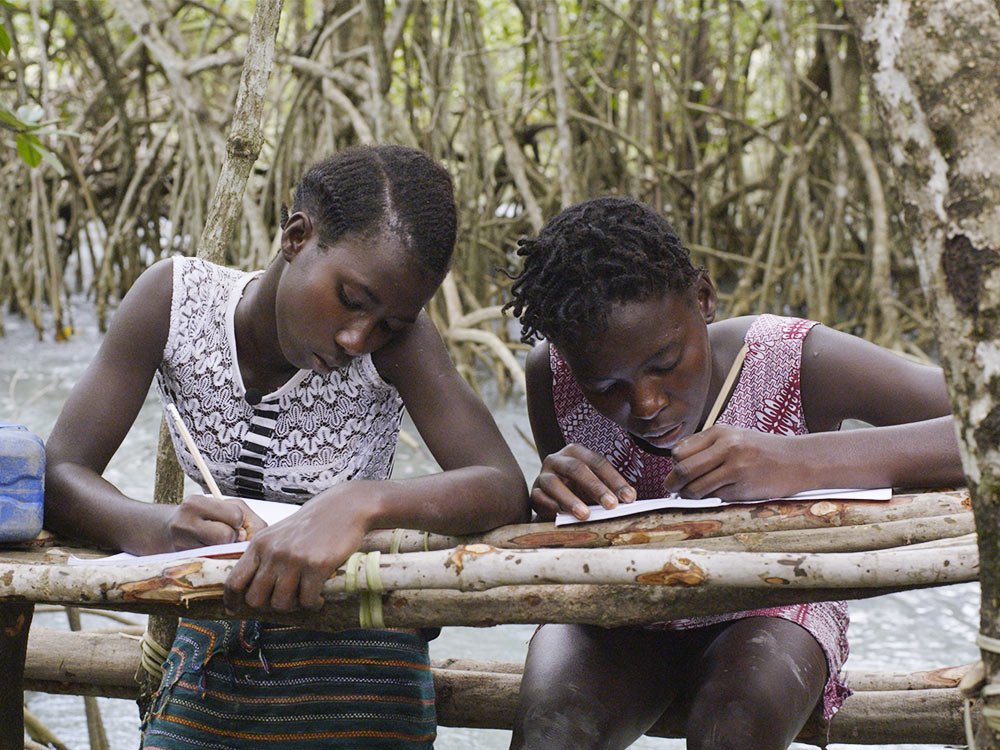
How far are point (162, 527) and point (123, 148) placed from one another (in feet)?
15.0

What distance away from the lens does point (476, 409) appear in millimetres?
1714

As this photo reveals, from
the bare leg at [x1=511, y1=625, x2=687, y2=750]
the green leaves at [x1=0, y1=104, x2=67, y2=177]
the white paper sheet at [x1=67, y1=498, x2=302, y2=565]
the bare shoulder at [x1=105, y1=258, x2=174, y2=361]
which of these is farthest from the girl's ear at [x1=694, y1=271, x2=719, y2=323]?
the green leaves at [x1=0, y1=104, x2=67, y2=177]

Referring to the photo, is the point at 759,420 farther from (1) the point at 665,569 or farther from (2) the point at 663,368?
(1) the point at 665,569

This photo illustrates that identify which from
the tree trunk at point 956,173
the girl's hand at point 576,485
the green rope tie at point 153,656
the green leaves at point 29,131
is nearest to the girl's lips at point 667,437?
the girl's hand at point 576,485

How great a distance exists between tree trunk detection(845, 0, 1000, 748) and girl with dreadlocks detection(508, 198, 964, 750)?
0.57 meters

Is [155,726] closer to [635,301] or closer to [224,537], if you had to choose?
[224,537]

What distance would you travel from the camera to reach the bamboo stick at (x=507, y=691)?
6.05ft

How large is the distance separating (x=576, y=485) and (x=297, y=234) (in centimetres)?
57

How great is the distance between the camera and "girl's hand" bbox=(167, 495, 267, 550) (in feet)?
4.67

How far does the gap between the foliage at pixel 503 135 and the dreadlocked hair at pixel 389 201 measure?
5.21 feet

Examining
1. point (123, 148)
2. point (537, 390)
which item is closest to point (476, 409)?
point (537, 390)

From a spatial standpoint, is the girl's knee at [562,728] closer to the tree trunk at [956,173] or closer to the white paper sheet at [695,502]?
the white paper sheet at [695,502]

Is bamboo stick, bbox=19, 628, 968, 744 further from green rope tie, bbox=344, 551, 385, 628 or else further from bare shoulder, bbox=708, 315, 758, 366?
green rope tie, bbox=344, 551, 385, 628

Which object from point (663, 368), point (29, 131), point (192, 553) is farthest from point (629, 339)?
point (29, 131)
